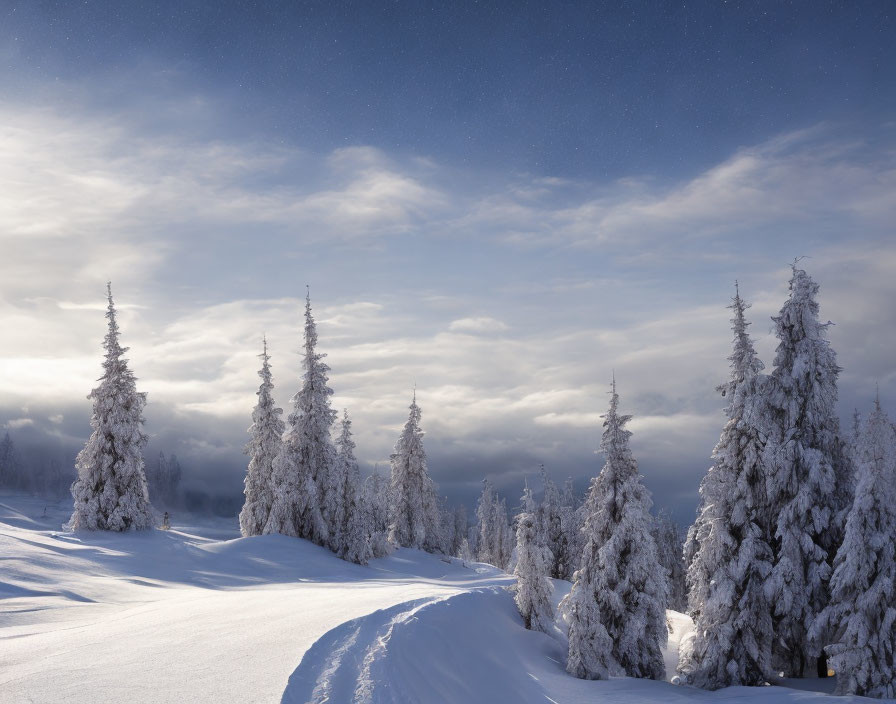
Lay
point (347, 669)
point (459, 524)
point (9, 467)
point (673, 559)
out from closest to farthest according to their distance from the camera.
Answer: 1. point (347, 669)
2. point (673, 559)
3. point (459, 524)
4. point (9, 467)

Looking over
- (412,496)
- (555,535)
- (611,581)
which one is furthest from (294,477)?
(555,535)

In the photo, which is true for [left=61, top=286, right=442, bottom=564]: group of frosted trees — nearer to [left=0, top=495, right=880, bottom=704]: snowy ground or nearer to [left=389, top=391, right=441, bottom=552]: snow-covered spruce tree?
[left=389, top=391, right=441, bottom=552]: snow-covered spruce tree

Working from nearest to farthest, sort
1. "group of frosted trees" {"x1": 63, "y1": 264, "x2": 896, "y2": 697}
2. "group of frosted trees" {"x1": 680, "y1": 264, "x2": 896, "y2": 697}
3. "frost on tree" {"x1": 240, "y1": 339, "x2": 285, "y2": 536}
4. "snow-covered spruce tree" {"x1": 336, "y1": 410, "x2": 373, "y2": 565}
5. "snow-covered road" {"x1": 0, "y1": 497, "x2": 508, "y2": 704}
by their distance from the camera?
"snow-covered road" {"x1": 0, "y1": 497, "x2": 508, "y2": 704}, "group of frosted trees" {"x1": 63, "y1": 264, "x2": 896, "y2": 697}, "group of frosted trees" {"x1": 680, "y1": 264, "x2": 896, "y2": 697}, "snow-covered spruce tree" {"x1": 336, "y1": 410, "x2": 373, "y2": 565}, "frost on tree" {"x1": 240, "y1": 339, "x2": 285, "y2": 536}

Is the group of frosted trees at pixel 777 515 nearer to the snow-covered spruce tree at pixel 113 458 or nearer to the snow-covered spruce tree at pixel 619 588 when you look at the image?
the snow-covered spruce tree at pixel 619 588

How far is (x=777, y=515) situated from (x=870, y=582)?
4.83 m

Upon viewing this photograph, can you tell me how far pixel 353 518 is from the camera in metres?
41.8

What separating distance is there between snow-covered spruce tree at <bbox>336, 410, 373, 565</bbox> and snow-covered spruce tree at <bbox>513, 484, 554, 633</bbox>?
54.7ft

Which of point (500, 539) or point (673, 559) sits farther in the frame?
point (500, 539)

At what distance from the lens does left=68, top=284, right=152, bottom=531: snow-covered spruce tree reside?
34.3 m

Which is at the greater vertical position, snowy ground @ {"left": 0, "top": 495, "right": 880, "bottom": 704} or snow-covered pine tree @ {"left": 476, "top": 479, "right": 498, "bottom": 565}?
snowy ground @ {"left": 0, "top": 495, "right": 880, "bottom": 704}

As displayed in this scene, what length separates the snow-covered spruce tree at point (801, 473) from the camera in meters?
22.9

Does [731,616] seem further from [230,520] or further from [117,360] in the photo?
[230,520]

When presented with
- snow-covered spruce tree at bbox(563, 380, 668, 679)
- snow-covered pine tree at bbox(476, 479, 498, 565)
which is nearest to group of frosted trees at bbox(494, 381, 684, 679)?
snow-covered spruce tree at bbox(563, 380, 668, 679)

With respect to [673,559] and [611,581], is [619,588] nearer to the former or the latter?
[611,581]
